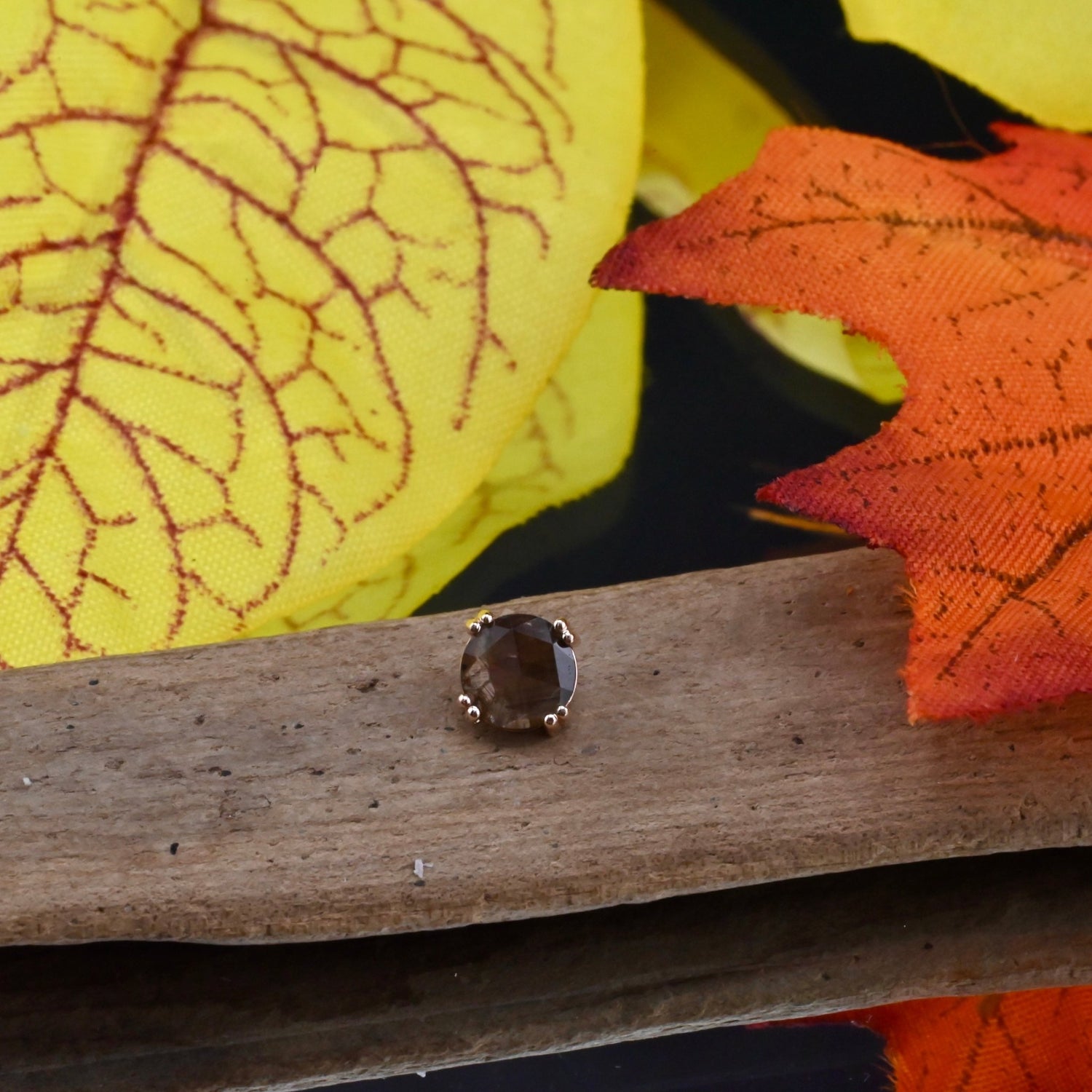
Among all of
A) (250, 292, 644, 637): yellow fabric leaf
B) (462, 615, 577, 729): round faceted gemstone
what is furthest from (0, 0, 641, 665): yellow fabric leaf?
(462, 615, 577, 729): round faceted gemstone

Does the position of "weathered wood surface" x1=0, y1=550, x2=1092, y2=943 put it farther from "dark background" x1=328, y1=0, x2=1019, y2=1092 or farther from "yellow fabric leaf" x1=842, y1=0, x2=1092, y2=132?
"yellow fabric leaf" x1=842, y1=0, x2=1092, y2=132

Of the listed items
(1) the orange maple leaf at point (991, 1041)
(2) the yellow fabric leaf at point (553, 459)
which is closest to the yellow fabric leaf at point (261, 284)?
(2) the yellow fabric leaf at point (553, 459)

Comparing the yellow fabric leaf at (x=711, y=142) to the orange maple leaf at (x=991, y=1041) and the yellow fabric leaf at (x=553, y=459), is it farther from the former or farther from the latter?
the orange maple leaf at (x=991, y=1041)

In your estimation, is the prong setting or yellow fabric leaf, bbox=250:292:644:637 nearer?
the prong setting

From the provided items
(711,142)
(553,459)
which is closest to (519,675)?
(553,459)

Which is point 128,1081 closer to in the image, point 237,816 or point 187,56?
point 237,816

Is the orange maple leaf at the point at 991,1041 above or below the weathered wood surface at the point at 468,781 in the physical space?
below
